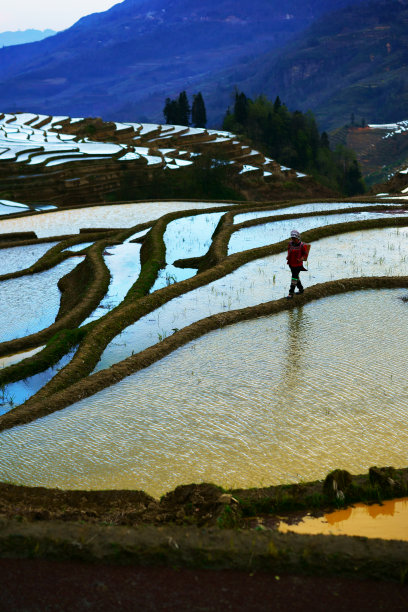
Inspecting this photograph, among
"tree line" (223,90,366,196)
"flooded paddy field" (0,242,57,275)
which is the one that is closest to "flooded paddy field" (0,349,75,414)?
"flooded paddy field" (0,242,57,275)

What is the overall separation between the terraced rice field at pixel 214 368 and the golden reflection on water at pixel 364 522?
703mm

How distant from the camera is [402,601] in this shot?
414 centimetres

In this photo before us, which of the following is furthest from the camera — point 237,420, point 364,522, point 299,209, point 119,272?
point 299,209

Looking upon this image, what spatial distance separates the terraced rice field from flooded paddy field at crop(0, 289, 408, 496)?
2 centimetres

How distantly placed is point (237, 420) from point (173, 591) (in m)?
3.51

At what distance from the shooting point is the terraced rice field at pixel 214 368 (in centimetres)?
688

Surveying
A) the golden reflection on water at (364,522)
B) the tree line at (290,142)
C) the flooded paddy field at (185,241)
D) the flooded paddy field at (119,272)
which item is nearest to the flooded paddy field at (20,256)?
the flooded paddy field at (119,272)

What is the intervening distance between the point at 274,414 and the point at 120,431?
201 cm

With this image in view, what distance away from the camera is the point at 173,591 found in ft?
13.8

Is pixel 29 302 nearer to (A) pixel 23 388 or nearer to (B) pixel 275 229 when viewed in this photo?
(A) pixel 23 388

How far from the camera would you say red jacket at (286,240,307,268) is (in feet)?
38.1

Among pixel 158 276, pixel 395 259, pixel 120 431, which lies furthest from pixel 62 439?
pixel 395 259

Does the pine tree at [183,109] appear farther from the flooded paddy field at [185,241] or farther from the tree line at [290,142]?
the flooded paddy field at [185,241]

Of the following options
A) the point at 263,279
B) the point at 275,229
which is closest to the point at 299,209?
the point at 275,229
